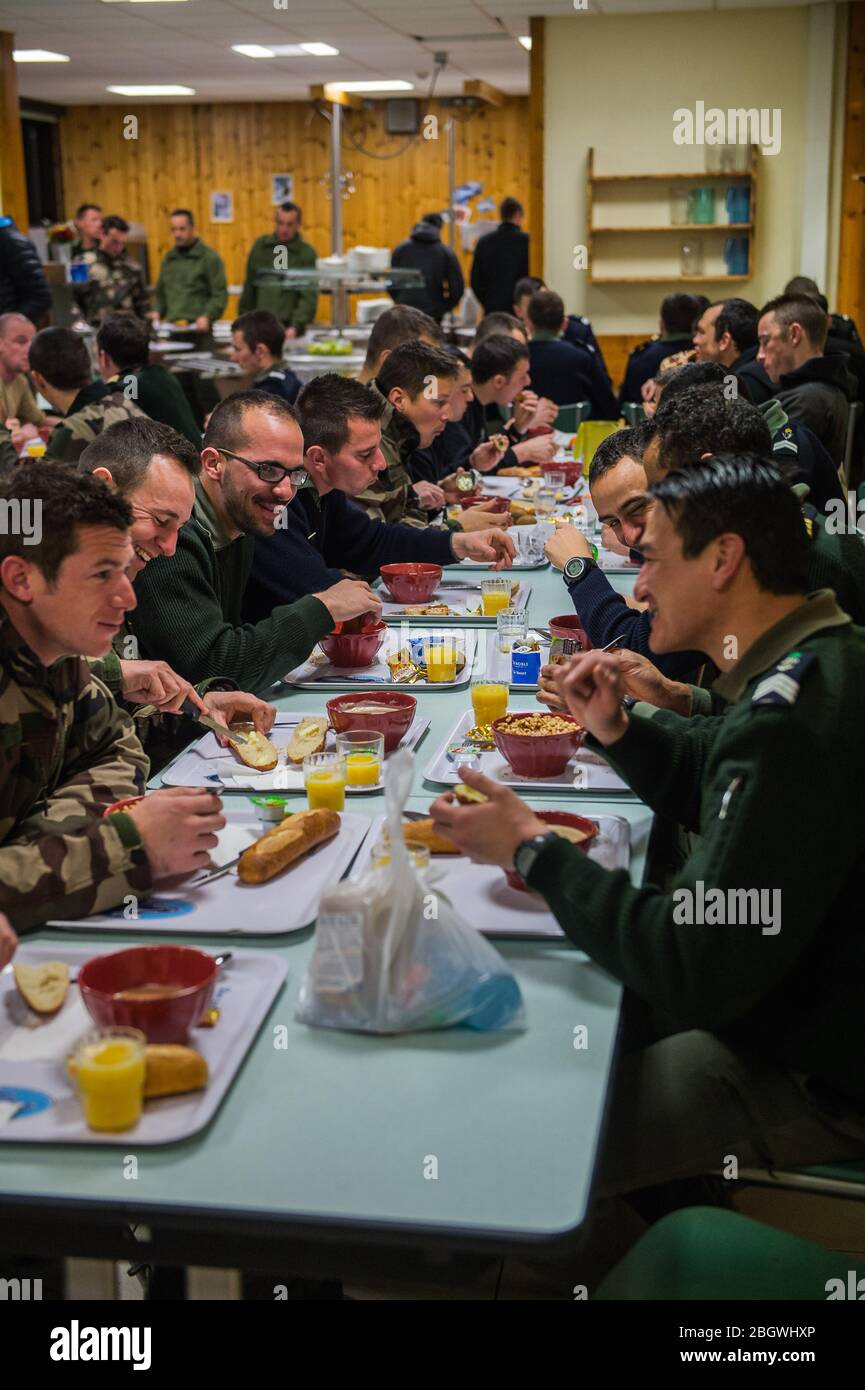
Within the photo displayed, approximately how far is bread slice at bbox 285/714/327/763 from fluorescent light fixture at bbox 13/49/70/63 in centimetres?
1039

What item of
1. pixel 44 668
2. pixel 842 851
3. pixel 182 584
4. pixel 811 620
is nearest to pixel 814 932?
pixel 842 851

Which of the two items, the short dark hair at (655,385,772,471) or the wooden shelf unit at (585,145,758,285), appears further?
the wooden shelf unit at (585,145,758,285)

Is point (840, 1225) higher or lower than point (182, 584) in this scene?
lower

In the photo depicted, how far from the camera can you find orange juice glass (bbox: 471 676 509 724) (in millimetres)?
2484

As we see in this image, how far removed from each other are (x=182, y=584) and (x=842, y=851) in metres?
1.60

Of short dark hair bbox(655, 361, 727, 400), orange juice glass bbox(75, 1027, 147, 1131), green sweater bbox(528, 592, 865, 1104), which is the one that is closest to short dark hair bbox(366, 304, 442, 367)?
short dark hair bbox(655, 361, 727, 400)

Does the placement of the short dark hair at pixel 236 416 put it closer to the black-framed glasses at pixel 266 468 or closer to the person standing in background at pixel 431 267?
the black-framed glasses at pixel 266 468

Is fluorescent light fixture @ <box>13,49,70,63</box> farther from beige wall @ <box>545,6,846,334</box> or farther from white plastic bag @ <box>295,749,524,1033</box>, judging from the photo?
white plastic bag @ <box>295,749,524,1033</box>

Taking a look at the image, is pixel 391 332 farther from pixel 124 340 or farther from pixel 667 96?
pixel 667 96

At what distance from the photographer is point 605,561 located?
13.2 ft

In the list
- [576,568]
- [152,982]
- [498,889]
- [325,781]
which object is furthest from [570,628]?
[152,982]

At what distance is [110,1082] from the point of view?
1282 millimetres

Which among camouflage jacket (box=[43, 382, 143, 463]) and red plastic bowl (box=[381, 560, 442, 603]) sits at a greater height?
camouflage jacket (box=[43, 382, 143, 463])
